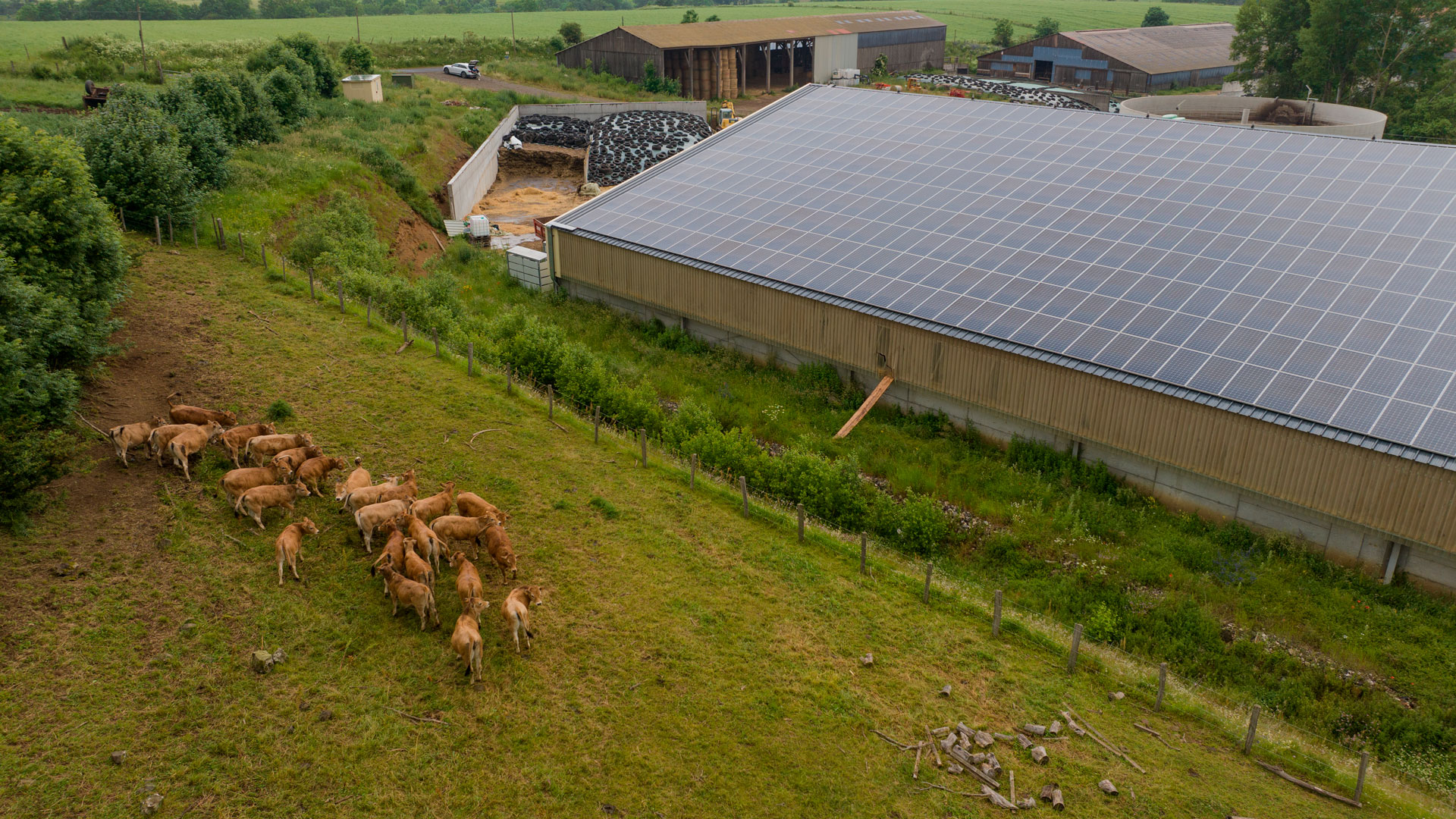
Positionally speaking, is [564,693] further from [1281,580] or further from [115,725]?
[1281,580]

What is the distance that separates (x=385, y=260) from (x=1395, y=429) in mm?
35930

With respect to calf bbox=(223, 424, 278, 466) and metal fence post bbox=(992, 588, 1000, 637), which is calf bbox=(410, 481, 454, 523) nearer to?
calf bbox=(223, 424, 278, 466)

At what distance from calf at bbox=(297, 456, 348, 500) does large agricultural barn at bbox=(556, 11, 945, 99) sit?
76.2m

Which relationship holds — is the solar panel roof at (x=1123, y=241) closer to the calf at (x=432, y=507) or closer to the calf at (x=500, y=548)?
the calf at (x=500, y=548)

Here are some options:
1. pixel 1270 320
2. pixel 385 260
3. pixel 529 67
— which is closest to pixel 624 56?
pixel 529 67

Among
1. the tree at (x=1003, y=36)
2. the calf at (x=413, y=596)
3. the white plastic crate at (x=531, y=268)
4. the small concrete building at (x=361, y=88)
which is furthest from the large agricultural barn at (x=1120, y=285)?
the tree at (x=1003, y=36)

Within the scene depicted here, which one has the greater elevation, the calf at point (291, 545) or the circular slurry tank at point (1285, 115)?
the circular slurry tank at point (1285, 115)

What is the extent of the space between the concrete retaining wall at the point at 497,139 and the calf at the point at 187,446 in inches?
1364

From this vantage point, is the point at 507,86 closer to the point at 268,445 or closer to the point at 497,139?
the point at 497,139

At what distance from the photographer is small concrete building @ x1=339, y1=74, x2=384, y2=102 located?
6519 centimetres

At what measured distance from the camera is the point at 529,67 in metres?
91.6

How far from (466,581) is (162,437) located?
8869mm

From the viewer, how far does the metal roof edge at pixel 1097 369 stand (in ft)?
66.4

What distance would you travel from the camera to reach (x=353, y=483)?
2045 cm
